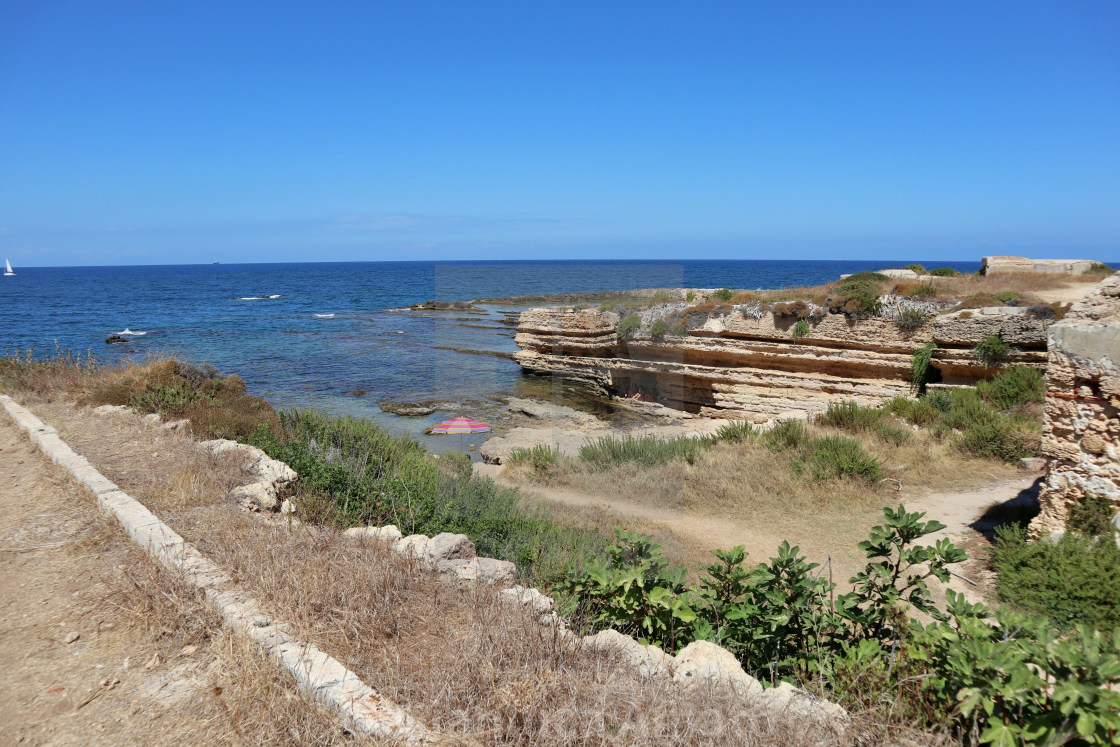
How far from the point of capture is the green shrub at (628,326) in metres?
19.9

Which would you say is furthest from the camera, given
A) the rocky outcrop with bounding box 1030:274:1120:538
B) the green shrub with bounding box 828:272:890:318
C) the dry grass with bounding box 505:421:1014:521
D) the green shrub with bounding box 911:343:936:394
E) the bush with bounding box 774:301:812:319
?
the bush with bounding box 774:301:812:319

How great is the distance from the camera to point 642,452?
10.9 metres

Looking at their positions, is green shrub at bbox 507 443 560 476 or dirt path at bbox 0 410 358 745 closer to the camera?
dirt path at bbox 0 410 358 745

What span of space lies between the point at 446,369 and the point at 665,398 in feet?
36.7

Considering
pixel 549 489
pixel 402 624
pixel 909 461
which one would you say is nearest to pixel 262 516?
pixel 402 624

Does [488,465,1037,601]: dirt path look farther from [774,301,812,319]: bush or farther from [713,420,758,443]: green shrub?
[774,301,812,319]: bush

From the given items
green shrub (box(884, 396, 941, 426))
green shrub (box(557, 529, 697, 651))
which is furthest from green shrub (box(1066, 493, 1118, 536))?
green shrub (box(884, 396, 941, 426))

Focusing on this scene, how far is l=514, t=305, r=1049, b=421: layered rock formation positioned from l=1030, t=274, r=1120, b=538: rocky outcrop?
7049mm

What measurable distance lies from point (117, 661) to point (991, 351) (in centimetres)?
1412

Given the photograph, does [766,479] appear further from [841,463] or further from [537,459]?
[537,459]

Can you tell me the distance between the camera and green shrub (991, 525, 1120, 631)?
4.66 meters

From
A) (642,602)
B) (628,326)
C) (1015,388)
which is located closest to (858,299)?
(1015,388)

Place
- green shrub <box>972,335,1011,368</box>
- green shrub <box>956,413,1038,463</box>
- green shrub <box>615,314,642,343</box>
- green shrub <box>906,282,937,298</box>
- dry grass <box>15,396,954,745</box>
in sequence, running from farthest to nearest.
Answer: green shrub <box>615,314,642,343</box>, green shrub <box>906,282,937,298</box>, green shrub <box>972,335,1011,368</box>, green shrub <box>956,413,1038,463</box>, dry grass <box>15,396,954,745</box>

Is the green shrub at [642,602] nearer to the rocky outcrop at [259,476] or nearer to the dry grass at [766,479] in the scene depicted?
the rocky outcrop at [259,476]
